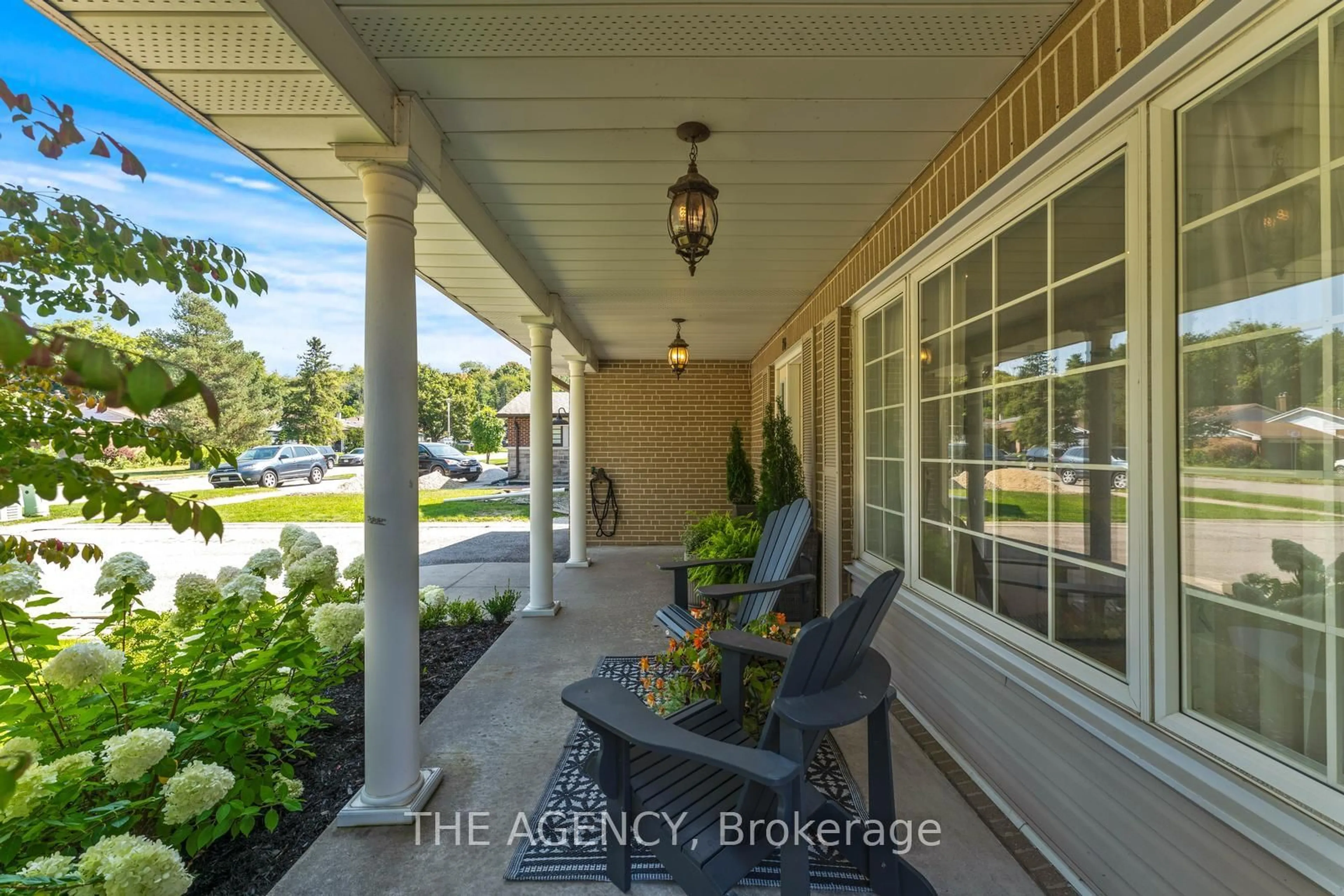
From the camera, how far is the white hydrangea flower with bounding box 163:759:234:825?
1.47 metres

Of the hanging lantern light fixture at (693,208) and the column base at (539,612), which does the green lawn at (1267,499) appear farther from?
the column base at (539,612)

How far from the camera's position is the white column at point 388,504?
1987 millimetres

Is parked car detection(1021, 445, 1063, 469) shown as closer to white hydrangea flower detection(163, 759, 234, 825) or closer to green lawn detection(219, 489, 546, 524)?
white hydrangea flower detection(163, 759, 234, 825)

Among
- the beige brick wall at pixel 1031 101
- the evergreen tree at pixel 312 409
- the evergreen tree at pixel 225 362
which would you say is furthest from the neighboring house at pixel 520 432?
the evergreen tree at pixel 312 409

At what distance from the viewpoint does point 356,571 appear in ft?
8.67

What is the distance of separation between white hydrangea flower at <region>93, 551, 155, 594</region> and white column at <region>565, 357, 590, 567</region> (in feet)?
14.3

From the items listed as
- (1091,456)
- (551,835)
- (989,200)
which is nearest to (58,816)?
(551,835)

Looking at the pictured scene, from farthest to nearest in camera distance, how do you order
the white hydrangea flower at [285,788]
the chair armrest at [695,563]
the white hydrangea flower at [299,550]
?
1. the chair armrest at [695,563]
2. the white hydrangea flower at [299,550]
3. the white hydrangea flower at [285,788]

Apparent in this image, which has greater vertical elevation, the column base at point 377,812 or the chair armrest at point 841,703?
the chair armrest at point 841,703

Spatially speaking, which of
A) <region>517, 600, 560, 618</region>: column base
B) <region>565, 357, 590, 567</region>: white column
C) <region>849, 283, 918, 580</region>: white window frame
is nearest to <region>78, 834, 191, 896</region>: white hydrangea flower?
<region>849, 283, 918, 580</region>: white window frame

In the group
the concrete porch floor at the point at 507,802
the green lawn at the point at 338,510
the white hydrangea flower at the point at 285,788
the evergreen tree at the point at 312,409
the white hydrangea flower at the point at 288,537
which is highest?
the evergreen tree at the point at 312,409

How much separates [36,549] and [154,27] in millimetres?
1341

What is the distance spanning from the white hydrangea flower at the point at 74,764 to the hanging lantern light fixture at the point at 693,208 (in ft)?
7.27

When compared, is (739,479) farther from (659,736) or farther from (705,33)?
(659,736)
